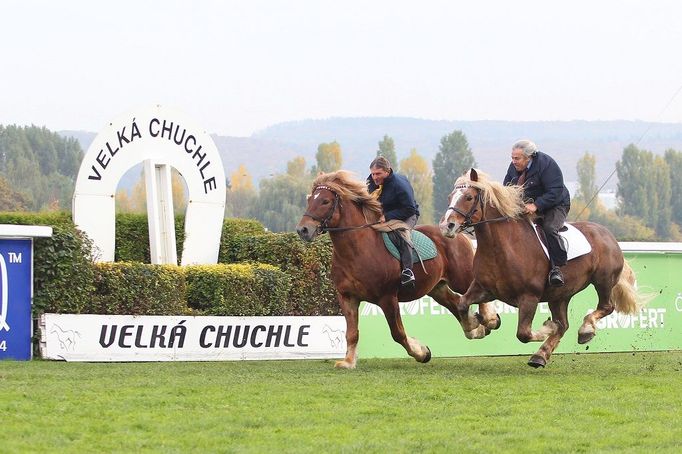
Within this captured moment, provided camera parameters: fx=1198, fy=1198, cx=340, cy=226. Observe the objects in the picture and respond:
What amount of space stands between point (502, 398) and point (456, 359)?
21.3ft

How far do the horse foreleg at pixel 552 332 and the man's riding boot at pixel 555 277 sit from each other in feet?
1.95

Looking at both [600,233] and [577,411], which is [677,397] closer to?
[577,411]

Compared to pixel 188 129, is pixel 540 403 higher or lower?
lower

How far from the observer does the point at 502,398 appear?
32.9ft

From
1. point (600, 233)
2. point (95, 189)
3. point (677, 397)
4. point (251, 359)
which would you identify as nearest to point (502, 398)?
point (677, 397)

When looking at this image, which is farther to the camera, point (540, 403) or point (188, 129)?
point (188, 129)

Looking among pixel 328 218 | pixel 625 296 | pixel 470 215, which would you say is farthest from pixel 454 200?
pixel 625 296

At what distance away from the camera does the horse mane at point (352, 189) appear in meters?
13.0

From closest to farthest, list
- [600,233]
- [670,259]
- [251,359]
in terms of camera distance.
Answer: [600,233]
[251,359]
[670,259]

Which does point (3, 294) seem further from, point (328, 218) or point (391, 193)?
point (391, 193)

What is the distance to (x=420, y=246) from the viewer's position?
45.3ft

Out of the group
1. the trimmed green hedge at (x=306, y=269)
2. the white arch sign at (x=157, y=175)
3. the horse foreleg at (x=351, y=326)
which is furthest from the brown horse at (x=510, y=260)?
the white arch sign at (x=157, y=175)

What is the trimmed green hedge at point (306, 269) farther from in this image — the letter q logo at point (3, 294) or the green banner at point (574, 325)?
the letter q logo at point (3, 294)

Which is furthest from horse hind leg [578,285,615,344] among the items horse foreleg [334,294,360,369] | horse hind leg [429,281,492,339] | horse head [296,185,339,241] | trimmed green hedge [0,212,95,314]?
trimmed green hedge [0,212,95,314]
